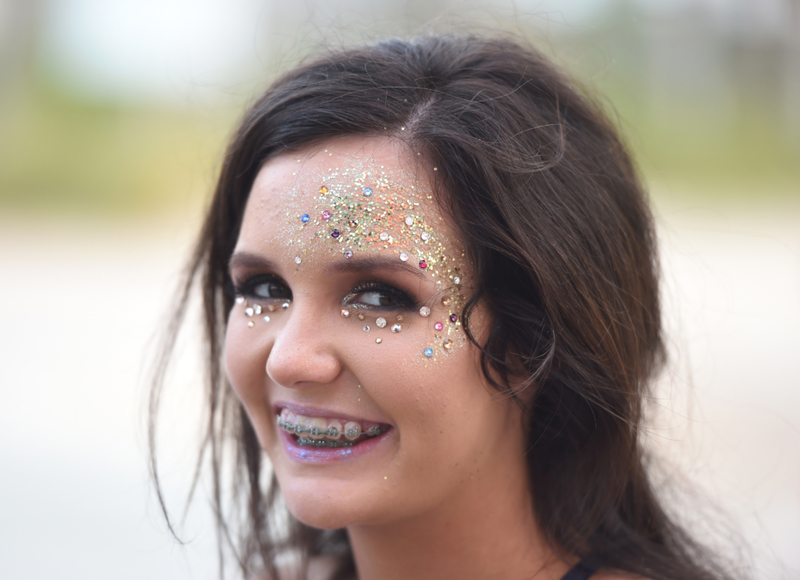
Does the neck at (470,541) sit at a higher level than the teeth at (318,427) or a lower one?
lower

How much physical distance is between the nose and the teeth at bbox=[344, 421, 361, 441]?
10 cm

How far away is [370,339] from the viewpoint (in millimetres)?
1442

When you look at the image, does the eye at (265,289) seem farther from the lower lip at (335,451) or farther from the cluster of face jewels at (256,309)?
the lower lip at (335,451)

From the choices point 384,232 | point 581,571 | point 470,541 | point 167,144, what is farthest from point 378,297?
point 167,144

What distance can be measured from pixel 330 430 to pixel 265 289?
1.19 feet

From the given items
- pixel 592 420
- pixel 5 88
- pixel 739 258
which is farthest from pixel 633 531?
pixel 5 88

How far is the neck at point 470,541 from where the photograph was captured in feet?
5.29

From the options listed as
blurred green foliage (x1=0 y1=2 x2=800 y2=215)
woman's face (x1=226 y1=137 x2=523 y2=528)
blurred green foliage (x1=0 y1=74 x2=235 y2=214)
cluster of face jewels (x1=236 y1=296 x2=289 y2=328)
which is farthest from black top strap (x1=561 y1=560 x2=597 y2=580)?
blurred green foliage (x1=0 y1=74 x2=235 y2=214)

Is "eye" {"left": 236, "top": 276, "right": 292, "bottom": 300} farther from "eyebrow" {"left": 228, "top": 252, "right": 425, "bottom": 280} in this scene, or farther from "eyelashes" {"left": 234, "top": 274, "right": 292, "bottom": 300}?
"eyebrow" {"left": 228, "top": 252, "right": 425, "bottom": 280}

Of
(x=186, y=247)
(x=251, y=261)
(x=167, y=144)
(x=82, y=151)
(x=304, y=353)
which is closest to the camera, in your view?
(x=304, y=353)

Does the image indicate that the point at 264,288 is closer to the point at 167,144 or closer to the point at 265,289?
the point at 265,289

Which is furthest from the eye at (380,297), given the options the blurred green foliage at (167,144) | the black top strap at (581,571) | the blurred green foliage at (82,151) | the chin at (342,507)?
the blurred green foliage at (82,151)

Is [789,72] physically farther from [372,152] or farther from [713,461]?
[372,152]

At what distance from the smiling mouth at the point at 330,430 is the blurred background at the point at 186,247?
73 centimetres
